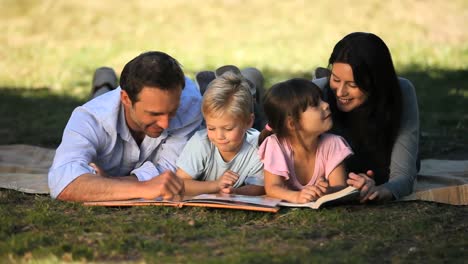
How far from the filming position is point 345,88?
18.5ft

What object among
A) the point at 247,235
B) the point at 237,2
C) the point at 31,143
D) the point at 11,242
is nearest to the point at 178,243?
the point at 247,235

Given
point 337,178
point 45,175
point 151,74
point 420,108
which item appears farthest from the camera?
point 420,108

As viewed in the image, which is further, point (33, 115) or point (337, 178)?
point (33, 115)

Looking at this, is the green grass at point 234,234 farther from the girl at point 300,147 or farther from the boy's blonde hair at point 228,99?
the boy's blonde hair at point 228,99

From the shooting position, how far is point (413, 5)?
16922 millimetres

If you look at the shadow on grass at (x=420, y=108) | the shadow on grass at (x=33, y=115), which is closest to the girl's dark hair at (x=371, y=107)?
the shadow on grass at (x=420, y=108)

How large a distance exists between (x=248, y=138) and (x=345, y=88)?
0.80m

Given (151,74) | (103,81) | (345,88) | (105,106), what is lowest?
(103,81)

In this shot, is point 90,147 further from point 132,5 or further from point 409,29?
point 132,5

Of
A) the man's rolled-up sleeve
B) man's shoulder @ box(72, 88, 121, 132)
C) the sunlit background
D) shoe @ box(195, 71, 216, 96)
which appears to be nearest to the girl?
man's shoulder @ box(72, 88, 121, 132)

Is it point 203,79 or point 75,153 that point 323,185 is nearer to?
point 75,153

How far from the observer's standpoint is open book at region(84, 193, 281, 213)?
5.21m

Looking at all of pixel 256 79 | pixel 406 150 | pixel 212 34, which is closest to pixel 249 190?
pixel 406 150

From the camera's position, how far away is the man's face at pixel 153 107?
18.0 ft
